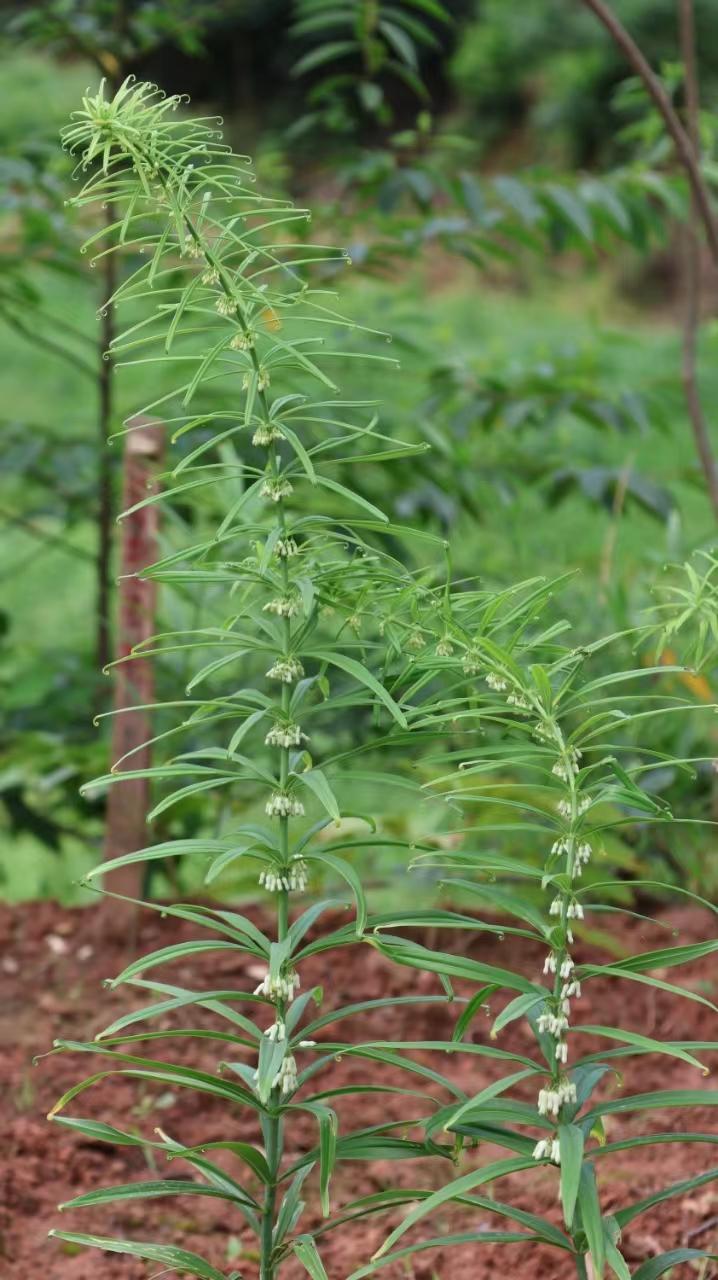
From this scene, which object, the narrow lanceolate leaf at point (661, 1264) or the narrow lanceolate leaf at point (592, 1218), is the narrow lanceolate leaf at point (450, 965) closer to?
the narrow lanceolate leaf at point (592, 1218)

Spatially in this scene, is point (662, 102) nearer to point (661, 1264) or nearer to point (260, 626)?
point (260, 626)

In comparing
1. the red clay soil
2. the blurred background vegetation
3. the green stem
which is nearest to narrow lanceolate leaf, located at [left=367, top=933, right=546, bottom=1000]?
the green stem

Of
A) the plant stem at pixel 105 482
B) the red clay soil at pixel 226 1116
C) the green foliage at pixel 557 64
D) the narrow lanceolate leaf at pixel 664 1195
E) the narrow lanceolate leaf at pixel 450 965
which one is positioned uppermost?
the green foliage at pixel 557 64

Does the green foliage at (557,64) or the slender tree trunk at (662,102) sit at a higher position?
the green foliage at (557,64)

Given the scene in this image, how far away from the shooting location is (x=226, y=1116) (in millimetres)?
2066

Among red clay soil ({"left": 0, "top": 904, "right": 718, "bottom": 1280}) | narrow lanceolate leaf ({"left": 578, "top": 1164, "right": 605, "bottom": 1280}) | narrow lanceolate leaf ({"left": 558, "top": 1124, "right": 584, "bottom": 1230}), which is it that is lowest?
red clay soil ({"left": 0, "top": 904, "right": 718, "bottom": 1280})

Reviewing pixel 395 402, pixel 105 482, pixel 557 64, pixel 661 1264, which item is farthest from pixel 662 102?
pixel 557 64

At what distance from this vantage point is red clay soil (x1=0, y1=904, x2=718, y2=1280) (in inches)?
66.9

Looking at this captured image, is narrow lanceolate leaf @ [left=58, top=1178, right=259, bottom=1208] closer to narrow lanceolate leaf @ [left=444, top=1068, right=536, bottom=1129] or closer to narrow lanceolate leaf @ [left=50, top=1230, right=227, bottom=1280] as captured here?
narrow lanceolate leaf @ [left=50, top=1230, right=227, bottom=1280]

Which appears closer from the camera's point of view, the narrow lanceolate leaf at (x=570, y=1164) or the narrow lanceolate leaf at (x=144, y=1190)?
the narrow lanceolate leaf at (x=570, y=1164)

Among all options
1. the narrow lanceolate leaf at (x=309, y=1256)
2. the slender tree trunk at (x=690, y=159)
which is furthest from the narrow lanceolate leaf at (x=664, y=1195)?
the slender tree trunk at (x=690, y=159)

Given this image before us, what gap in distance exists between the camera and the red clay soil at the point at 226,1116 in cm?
170

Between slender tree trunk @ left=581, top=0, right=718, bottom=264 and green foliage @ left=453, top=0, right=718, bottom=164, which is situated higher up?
green foliage @ left=453, top=0, right=718, bottom=164

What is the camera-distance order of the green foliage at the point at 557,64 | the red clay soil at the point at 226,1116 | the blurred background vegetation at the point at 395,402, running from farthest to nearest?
the green foliage at the point at 557,64 < the blurred background vegetation at the point at 395,402 < the red clay soil at the point at 226,1116
